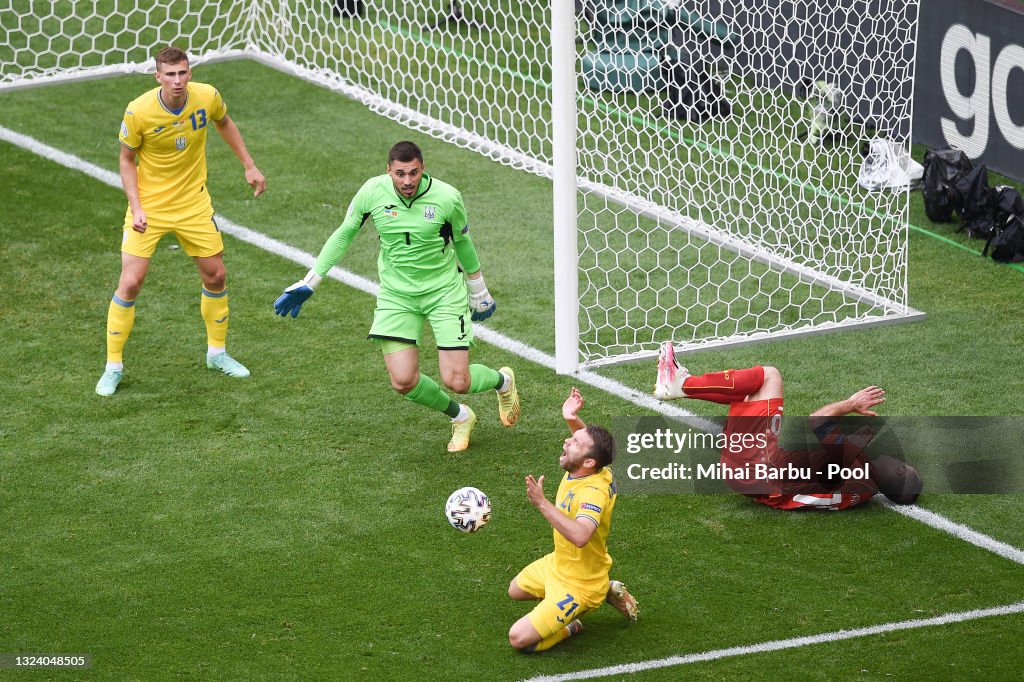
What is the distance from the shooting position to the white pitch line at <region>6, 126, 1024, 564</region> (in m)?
7.64

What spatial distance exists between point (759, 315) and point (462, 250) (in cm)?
288

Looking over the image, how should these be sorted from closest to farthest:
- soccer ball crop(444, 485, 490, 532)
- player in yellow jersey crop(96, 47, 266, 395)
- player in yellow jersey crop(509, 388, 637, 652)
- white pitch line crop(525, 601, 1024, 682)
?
player in yellow jersey crop(509, 388, 637, 652)
white pitch line crop(525, 601, 1024, 682)
soccer ball crop(444, 485, 490, 532)
player in yellow jersey crop(96, 47, 266, 395)

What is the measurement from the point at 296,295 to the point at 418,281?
2.24ft

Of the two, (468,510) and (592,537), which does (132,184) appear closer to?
(468,510)

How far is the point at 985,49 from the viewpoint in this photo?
1248 centimetres

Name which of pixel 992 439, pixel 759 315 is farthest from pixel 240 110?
pixel 992 439

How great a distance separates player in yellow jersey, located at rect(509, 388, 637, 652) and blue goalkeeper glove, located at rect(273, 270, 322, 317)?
2.08m

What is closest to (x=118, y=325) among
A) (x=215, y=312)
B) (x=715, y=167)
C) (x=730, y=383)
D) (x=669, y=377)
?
(x=215, y=312)

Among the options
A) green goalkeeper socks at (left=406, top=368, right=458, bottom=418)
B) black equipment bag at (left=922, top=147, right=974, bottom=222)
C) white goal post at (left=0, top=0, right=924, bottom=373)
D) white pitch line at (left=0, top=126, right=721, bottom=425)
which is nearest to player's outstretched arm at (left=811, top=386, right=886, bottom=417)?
white pitch line at (left=0, top=126, right=721, bottom=425)

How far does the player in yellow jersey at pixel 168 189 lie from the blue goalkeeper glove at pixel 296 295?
1175 millimetres

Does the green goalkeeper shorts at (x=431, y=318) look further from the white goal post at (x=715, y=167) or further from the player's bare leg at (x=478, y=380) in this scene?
the white goal post at (x=715, y=167)

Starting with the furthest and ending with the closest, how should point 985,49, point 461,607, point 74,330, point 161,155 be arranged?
point 985,49
point 74,330
point 161,155
point 461,607

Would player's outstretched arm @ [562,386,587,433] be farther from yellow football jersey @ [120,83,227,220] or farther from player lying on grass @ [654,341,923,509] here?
yellow football jersey @ [120,83,227,220]

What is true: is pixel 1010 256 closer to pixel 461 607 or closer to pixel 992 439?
pixel 992 439
